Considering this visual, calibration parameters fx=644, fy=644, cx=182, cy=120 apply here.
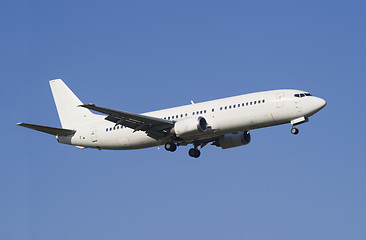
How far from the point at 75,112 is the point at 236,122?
58.5ft

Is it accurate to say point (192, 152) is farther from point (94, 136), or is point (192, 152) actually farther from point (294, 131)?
point (294, 131)

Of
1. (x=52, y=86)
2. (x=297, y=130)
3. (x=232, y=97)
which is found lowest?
(x=297, y=130)

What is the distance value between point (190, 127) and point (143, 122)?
4.07 meters

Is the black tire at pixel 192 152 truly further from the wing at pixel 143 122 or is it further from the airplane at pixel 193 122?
the wing at pixel 143 122

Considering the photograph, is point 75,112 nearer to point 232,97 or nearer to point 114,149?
point 114,149

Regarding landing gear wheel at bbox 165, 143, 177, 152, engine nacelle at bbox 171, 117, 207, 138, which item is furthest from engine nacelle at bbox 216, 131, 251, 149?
engine nacelle at bbox 171, 117, 207, 138

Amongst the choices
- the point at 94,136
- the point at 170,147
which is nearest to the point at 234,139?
the point at 170,147

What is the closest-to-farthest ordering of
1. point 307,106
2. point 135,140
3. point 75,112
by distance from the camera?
point 307,106, point 135,140, point 75,112

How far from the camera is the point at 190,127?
51.1m

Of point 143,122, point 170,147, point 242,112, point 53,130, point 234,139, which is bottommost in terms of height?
point 170,147

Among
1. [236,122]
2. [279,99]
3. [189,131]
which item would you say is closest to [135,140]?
[189,131]

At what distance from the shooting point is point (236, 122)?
50.4 meters

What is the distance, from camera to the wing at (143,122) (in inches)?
2021

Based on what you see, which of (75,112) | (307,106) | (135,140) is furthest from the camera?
(75,112)
